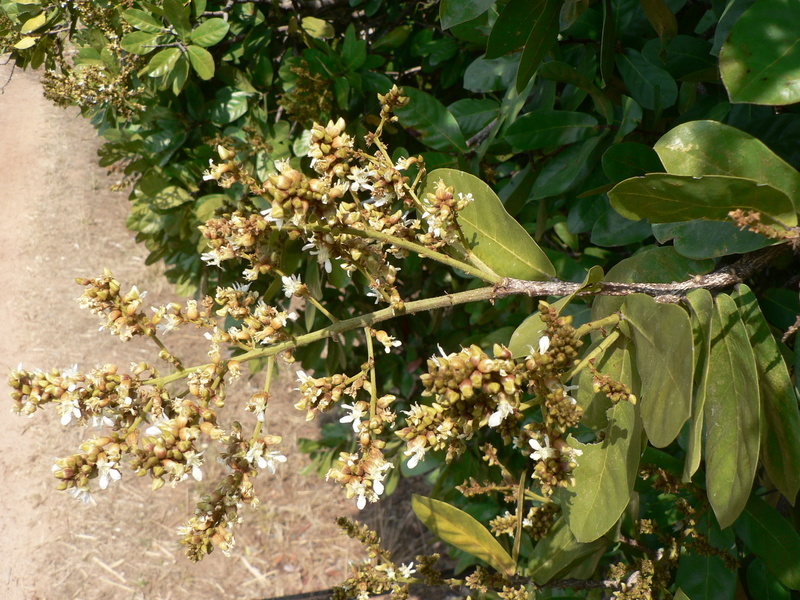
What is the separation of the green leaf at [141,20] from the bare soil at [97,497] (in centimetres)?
169

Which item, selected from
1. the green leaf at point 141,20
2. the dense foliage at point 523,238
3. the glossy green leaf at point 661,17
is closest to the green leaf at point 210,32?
the dense foliage at point 523,238

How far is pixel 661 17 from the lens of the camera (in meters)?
1.45

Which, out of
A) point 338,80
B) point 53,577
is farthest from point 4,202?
point 338,80

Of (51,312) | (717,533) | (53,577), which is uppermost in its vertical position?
(717,533)

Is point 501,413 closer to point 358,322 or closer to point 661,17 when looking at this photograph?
point 358,322

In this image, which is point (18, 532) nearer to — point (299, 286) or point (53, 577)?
point (53, 577)

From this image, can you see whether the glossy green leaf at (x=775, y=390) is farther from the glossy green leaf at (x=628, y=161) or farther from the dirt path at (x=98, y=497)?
the dirt path at (x=98, y=497)

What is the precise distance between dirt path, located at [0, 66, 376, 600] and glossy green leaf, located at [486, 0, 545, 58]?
143 inches

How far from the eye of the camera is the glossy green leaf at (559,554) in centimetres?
153

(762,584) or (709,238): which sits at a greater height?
(709,238)

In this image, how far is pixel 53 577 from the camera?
14.3 feet

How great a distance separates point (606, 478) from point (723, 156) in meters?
0.57

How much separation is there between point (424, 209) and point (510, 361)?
34 centimetres

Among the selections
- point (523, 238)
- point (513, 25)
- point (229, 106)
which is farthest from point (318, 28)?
point (523, 238)
